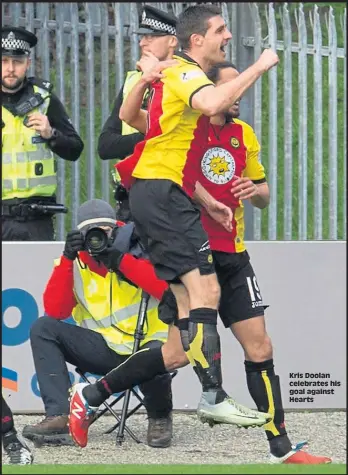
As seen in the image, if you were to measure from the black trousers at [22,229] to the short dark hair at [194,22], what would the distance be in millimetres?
2455

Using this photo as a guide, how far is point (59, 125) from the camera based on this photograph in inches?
336

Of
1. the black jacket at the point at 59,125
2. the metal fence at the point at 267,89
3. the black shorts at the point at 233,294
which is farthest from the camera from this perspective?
the metal fence at the point at 267,89

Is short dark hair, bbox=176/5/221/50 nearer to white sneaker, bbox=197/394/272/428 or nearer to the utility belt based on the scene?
white sneaker, bbox=197/394/272/428

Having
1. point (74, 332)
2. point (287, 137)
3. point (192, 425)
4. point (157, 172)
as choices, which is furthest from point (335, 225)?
point (157, 172)

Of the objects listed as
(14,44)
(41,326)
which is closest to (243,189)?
(41,326)

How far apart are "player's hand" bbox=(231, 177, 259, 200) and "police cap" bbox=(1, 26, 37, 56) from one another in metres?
2.36

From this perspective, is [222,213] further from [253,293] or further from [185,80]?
[185,80]

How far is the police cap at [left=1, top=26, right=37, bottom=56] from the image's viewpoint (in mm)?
8492

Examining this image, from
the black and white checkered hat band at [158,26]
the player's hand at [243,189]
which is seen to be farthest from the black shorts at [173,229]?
the black and white checkered hat band at [158,26]

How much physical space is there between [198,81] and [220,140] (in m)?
0.82

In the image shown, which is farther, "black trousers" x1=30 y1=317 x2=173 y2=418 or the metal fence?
the metal fence

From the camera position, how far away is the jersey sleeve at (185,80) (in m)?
5.89

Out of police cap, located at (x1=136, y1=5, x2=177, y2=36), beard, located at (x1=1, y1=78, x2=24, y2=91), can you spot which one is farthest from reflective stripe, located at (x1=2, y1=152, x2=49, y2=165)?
police cap, located at (x1=136, y1=5, x2=177, y2=36)

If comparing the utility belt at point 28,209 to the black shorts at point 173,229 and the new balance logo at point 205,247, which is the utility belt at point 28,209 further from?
the new balance logo at point 205,247
